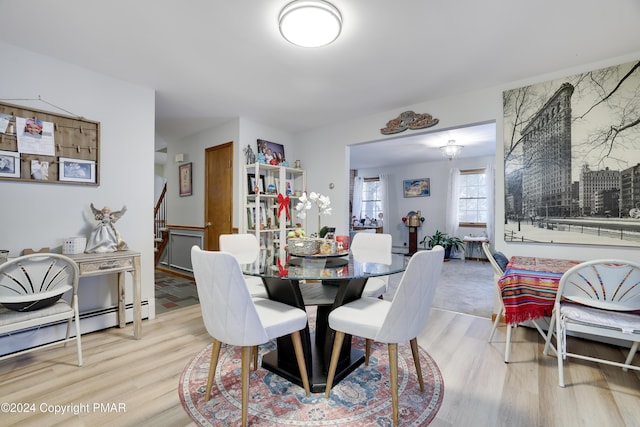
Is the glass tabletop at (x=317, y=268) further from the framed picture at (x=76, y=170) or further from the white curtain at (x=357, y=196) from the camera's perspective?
the white curtain at (x=357, y=196)

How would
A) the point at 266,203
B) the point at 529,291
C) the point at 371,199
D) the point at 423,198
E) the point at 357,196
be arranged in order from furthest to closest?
the point at 357,196 < the point at 371,199 < the point at 423,198 < the point at 266,203 < the point at 529,291

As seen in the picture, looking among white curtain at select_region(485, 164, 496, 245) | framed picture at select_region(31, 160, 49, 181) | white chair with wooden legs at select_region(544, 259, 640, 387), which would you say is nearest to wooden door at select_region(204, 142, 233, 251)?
framed picture at select_region(31, 160, 49, 181)

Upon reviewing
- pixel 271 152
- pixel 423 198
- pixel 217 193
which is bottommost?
pixel 217 193

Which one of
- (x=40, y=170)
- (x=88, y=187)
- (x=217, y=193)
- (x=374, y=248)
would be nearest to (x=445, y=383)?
(x=374, y=248)

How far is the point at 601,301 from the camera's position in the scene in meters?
1.80

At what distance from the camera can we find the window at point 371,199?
841 cm

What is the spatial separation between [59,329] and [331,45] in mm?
3277

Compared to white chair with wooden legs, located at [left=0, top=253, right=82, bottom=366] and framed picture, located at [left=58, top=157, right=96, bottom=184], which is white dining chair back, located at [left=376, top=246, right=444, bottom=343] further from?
framed picture, located at [left=58, top=157, right=96, bottom=184]

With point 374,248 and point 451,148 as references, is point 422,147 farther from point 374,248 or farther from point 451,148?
point 374,248

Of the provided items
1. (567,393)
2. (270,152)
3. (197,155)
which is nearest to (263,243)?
(270,152)

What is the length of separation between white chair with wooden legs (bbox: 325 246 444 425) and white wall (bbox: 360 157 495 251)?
6247 millimetres

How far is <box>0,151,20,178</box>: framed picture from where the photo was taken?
223cm

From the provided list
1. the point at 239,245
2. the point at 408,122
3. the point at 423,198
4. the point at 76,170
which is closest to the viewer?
the point at 76,170

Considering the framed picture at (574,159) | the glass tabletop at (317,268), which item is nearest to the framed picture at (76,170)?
the glass tabletop at (317,268)
